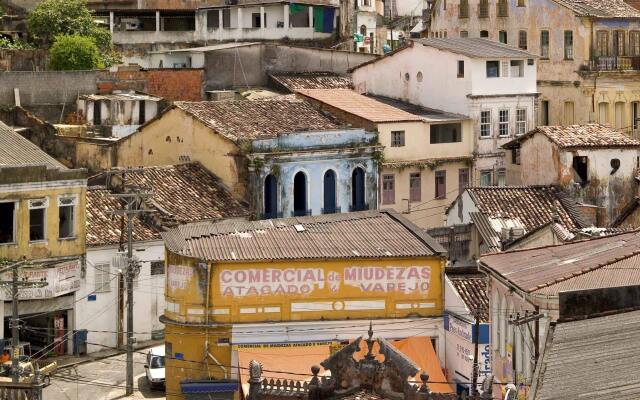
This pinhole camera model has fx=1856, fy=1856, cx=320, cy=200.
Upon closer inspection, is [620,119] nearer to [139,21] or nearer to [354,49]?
[354,49]

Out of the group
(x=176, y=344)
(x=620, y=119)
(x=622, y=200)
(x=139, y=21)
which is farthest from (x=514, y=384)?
(x=139, y=21)

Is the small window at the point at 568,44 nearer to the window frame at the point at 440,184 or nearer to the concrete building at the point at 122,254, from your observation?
the window frame at the point at 440,184

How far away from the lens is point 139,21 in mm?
92500

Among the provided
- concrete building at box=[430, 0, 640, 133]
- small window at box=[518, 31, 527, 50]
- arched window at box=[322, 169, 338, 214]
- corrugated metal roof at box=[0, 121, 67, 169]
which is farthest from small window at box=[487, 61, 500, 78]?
corrugated metal roof at box=[0, 121, 67, 169]

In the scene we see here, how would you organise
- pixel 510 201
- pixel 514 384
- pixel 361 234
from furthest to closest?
1. pixel 510 201
2. pixel 361 234
3. pixel 514 384

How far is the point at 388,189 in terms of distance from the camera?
229 ft

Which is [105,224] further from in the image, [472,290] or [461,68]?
[461,68]

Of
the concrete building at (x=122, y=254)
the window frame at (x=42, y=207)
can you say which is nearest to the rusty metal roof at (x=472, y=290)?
the concrete building at (x=122, y=254)

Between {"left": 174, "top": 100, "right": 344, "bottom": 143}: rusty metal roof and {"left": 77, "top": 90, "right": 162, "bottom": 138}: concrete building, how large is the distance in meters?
5.46

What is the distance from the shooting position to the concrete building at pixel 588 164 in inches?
2611

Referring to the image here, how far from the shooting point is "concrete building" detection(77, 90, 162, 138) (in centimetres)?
7512

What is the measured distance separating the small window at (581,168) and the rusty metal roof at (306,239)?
13.3 metres

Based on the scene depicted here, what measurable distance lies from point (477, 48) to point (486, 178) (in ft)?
17.8

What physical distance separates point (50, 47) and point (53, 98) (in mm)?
8254
